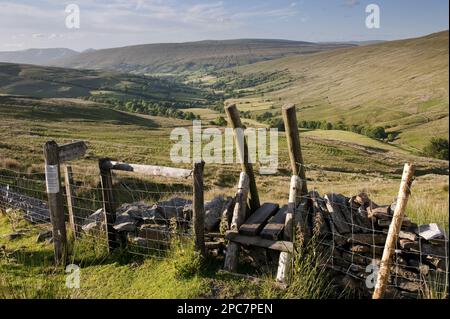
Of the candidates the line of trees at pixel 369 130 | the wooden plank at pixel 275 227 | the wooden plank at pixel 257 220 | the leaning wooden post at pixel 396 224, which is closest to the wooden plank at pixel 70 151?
the wooden plank at pixel 257 220

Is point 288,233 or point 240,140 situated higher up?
point 240,140

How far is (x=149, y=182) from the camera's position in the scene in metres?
19.7

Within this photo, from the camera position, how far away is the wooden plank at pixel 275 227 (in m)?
6.39

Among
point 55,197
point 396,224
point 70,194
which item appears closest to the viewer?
point 396,224

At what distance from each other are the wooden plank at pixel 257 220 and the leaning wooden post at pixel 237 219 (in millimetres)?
136

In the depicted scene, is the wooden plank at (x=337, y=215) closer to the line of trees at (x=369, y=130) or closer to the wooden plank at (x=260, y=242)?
the wooden plank at (x=260, y=242)

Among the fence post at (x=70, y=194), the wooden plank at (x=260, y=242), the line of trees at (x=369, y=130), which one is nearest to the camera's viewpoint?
the wooden plank at (x=260, y=242)

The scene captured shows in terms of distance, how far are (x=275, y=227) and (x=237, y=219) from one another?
669 millimetres

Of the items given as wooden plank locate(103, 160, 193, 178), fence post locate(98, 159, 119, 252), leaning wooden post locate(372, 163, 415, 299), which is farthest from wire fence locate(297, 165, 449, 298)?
fence post locate(98, 159, 119, 252)

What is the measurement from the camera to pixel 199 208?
6445 mm

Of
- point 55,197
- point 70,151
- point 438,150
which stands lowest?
point 438,150

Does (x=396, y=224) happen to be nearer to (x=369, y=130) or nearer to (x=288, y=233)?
(x=288, y=233)

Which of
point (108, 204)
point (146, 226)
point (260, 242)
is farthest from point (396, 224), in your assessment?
point (108, 204)

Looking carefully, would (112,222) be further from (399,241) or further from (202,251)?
(399,241)
